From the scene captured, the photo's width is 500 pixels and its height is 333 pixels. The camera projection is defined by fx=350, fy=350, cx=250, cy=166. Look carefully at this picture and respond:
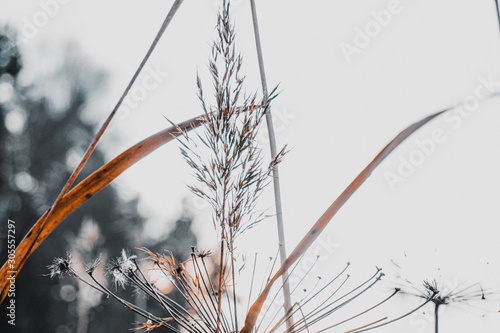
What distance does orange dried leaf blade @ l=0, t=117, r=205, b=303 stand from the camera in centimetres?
44

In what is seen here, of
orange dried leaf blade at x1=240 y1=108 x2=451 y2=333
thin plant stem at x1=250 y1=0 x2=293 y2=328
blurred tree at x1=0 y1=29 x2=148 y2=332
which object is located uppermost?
blurred tree at x1=0 y1=29 x2=148 y2=332

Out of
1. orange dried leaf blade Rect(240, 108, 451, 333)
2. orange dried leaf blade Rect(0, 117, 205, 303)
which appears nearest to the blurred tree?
orange dried leaf blade Rect(0, 117, 205, 303)

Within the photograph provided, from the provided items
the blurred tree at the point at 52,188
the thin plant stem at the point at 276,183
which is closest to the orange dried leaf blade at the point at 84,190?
the thin plant stem at the point at 276,183

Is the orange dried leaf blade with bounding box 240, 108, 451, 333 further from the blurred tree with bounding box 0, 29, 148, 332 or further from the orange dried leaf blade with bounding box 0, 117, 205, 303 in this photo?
the blurred tree with bounding box 0, 29, 148, 332

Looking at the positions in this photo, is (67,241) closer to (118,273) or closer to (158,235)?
(158,235)

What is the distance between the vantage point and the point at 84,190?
0.49 metres

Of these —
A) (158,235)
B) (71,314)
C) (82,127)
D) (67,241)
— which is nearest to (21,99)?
(82,127)

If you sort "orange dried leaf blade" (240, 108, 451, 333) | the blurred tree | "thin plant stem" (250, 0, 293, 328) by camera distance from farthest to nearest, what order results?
the blurred tree
"thin plant stem" (250, 0, 293, 328)
"orange dried leaf blade" (240, 108, 451, 333)

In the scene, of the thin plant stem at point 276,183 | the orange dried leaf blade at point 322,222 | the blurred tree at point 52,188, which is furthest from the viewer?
the blurred tree at point 52,188

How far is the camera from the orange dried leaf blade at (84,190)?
0.44 m

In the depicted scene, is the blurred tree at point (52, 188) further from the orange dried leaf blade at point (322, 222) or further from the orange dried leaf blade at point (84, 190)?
the orange dried leaf blade at point (322, 222)

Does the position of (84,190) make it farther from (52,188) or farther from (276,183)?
(52,188)

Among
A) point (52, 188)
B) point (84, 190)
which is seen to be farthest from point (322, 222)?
point (52, 188)

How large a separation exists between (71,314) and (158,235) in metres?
2.89
